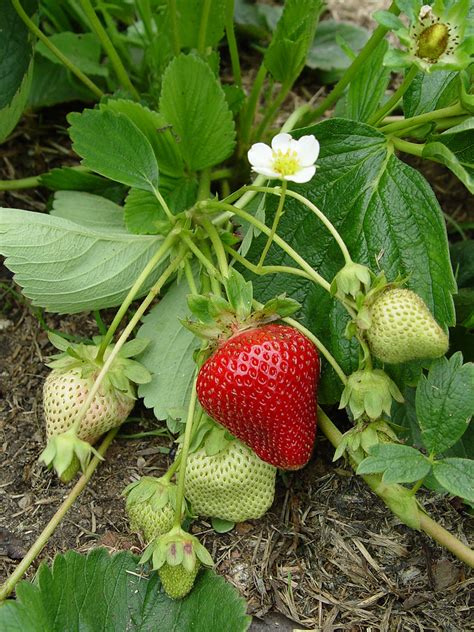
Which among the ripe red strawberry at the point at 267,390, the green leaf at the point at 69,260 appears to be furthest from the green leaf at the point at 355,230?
the green leaf at the point at 69,260

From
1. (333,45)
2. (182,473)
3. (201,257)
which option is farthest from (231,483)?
(333,45)

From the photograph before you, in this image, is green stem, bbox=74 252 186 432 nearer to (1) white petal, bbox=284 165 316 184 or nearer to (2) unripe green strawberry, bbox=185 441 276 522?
(2) unripe green strawberry, bbox=185 441 276 522

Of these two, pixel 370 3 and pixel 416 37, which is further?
pixel 370 3

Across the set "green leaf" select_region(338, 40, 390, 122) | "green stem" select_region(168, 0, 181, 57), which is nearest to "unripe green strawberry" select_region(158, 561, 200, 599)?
"green leaf" select_region(338, 40, 390, 122)

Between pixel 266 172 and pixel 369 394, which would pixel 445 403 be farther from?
pixel 266 172

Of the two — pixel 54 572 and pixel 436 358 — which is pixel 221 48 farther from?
pixel 54 572

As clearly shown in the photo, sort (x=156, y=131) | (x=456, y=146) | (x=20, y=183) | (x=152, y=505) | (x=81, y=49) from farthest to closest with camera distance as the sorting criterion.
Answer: (x=81, y=49)
(x=20, y=183)
(x=156, y=131)
(x=456, y=146)
(x=152, y=505)

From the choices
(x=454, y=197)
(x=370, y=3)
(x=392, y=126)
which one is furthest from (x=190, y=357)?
(x=370, y=3)
